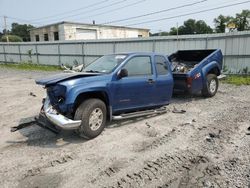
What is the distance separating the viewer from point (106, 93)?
5.66 meters

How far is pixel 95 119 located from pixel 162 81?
2.33 meters

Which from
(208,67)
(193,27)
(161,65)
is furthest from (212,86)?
(193,27)

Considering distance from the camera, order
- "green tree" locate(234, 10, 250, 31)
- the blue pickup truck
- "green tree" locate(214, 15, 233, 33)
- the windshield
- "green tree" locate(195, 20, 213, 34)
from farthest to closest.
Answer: "green tree" locate(195, 20, 213, 34) → "green tree" locate(214, 15, 233, 33) → "green tree" locate(234, 10, 250, 31) → the windshield → the blue pickup truck

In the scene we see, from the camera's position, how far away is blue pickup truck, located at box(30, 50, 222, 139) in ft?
16.8

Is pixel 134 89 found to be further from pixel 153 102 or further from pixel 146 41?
pixel 146 41

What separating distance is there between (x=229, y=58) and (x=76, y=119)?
11.4 metres

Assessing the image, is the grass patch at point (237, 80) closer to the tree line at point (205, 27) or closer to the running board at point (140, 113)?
the running board at point (140, 113)

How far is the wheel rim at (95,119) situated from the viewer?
5365 mm

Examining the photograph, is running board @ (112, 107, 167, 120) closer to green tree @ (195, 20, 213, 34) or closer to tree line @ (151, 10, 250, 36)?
tree line @ (151, 10, 250, 36)

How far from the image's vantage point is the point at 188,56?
1056 cm

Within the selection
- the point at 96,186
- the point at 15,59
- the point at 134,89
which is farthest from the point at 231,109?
the point at 15,59

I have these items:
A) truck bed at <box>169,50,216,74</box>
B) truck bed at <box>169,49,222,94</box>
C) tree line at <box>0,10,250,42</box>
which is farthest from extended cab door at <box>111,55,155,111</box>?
tree line at <box>0,10,250,42</box>

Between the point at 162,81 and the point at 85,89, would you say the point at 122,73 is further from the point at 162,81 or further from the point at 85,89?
the point at 162,81

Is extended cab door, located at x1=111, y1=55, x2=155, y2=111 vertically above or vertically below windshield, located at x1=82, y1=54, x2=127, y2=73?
below
